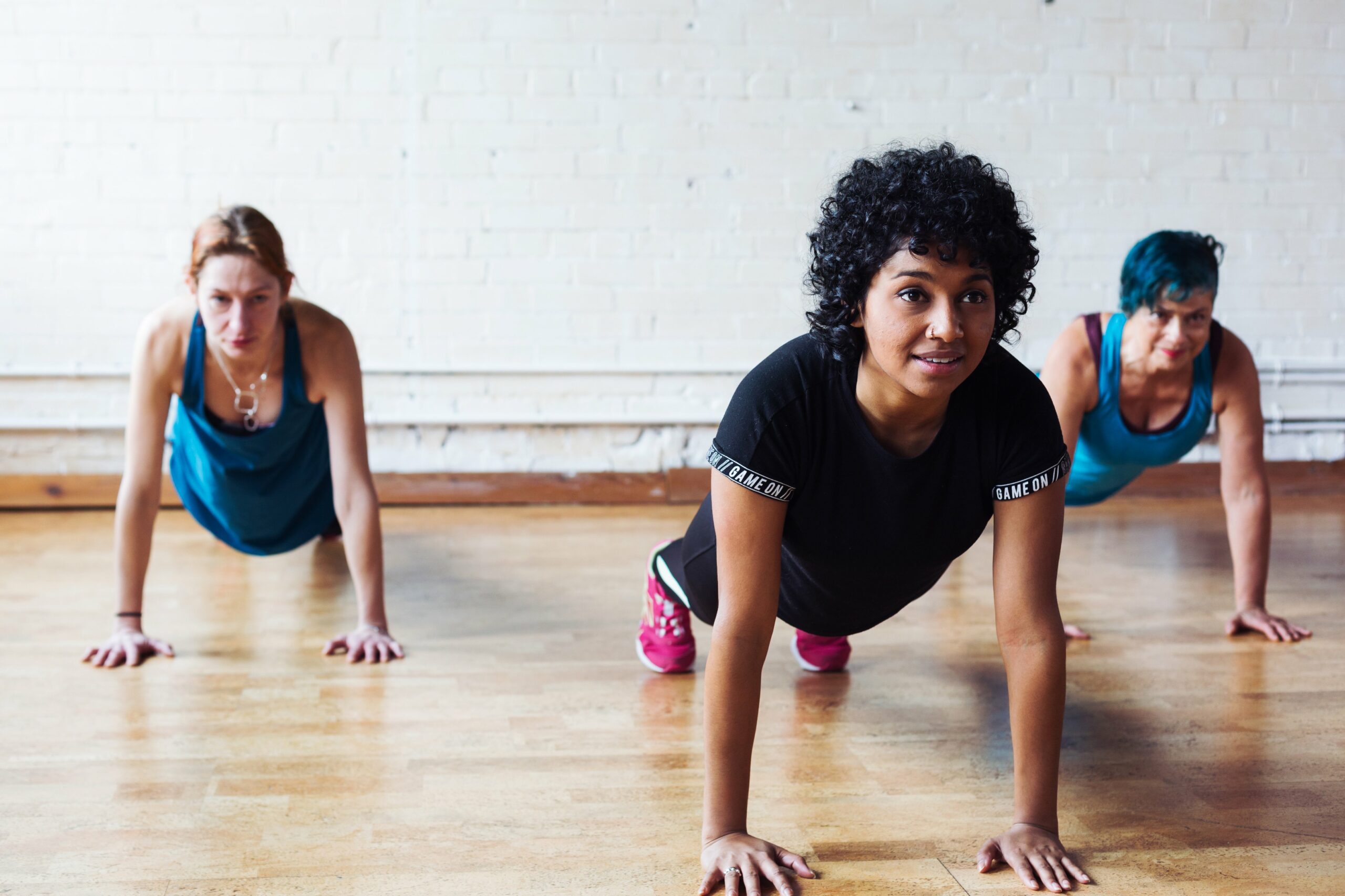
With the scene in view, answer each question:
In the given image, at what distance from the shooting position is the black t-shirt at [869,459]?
1.38 m

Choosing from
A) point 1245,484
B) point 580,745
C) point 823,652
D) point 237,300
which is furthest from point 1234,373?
point 237,300

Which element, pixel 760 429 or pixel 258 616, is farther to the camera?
pixel 258 616

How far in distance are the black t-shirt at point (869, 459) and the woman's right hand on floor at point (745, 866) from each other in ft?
1.23

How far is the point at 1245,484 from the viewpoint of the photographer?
2434 mm

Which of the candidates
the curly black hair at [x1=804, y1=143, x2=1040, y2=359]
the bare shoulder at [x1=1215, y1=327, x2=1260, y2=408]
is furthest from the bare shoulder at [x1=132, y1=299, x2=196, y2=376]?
the bare shoulder at [x1=1215, y1=327, x2=1260, y2=408]

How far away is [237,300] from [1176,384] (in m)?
1.91

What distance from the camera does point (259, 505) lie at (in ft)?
8.79

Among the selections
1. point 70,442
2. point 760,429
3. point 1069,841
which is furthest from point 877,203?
point 70,442

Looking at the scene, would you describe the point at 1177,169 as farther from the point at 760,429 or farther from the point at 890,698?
the point at 760,429

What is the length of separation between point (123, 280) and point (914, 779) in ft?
10.1

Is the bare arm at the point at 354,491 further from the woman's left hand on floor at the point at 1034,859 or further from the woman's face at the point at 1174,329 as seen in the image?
the woman's face at the point at 1174,329

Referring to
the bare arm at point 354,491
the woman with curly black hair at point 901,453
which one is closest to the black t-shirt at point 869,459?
the woman with curly black hair at point 901,453

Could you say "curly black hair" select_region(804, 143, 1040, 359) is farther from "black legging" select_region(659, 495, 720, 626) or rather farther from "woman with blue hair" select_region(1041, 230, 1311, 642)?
"woman with blue hair" select_region(1041, 230, 1311, 642)

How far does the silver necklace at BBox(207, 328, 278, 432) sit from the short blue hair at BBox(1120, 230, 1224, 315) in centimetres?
174
